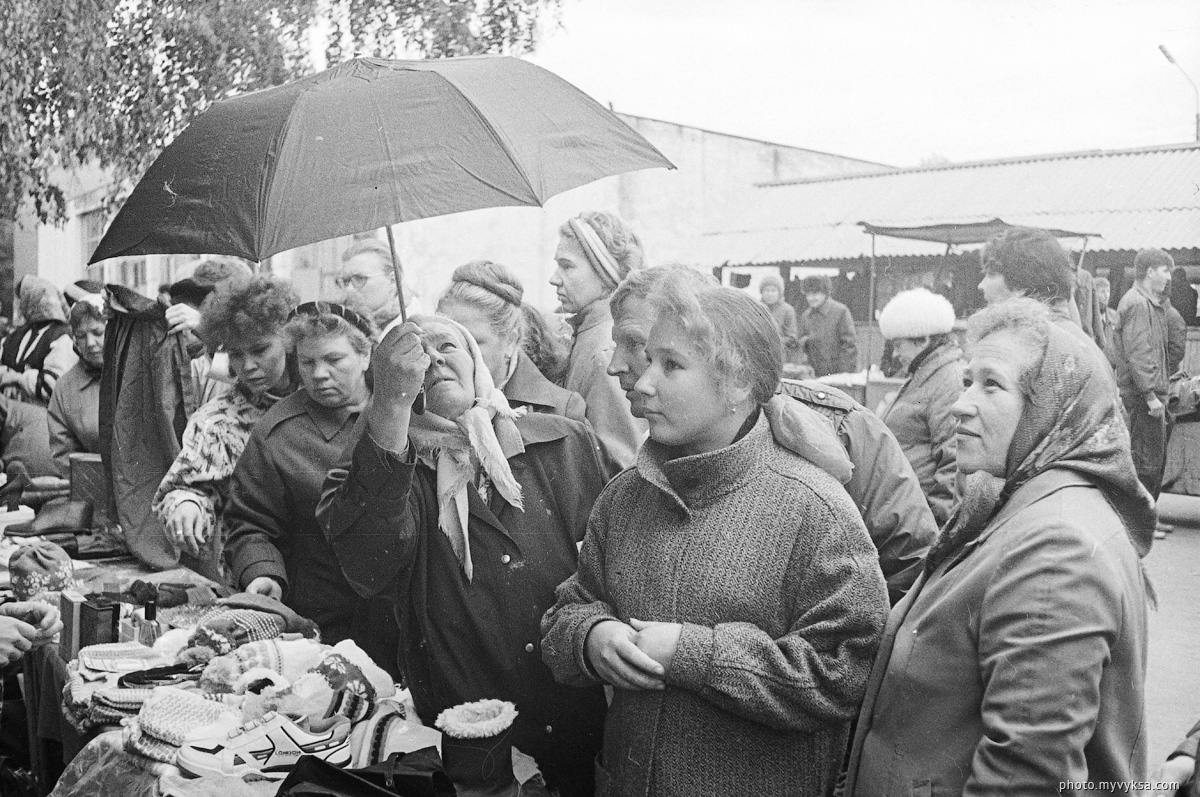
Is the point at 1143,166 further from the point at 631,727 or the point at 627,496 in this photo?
the point at 631,727

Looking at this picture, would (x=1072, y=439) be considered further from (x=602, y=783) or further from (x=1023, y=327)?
(x=602, y=783)

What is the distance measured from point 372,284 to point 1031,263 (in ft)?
7.70

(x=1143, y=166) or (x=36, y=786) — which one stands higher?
(x=1143, y=166)

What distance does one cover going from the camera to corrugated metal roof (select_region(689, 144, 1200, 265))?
2.61 metres

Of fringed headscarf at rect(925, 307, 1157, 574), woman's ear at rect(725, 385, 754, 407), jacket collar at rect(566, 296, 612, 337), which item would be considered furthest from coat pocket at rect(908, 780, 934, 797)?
jacket collar at rect(566, 296, 612, 337)

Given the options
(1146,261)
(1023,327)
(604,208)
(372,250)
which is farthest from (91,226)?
(1023,327)

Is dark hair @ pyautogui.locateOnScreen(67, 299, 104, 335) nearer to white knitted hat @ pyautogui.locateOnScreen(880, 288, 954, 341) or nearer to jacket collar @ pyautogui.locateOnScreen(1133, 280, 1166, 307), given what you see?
white knitted hat @ pyautogui.locateOnScreen(880, 288, 954, 341)

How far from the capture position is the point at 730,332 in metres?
2.18

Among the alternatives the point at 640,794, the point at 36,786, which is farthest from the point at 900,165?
the point at 36,786

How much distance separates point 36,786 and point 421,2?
3670 millimetres

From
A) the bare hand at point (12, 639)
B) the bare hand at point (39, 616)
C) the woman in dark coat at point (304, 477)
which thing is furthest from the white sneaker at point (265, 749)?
the bare hand at point (39, 616)

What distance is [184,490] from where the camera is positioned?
3.76 meters

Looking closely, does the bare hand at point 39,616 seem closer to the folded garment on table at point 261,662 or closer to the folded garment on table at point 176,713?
the folded garment on table at point 261,662

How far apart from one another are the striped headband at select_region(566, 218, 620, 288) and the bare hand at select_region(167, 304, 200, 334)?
95.6 inches
